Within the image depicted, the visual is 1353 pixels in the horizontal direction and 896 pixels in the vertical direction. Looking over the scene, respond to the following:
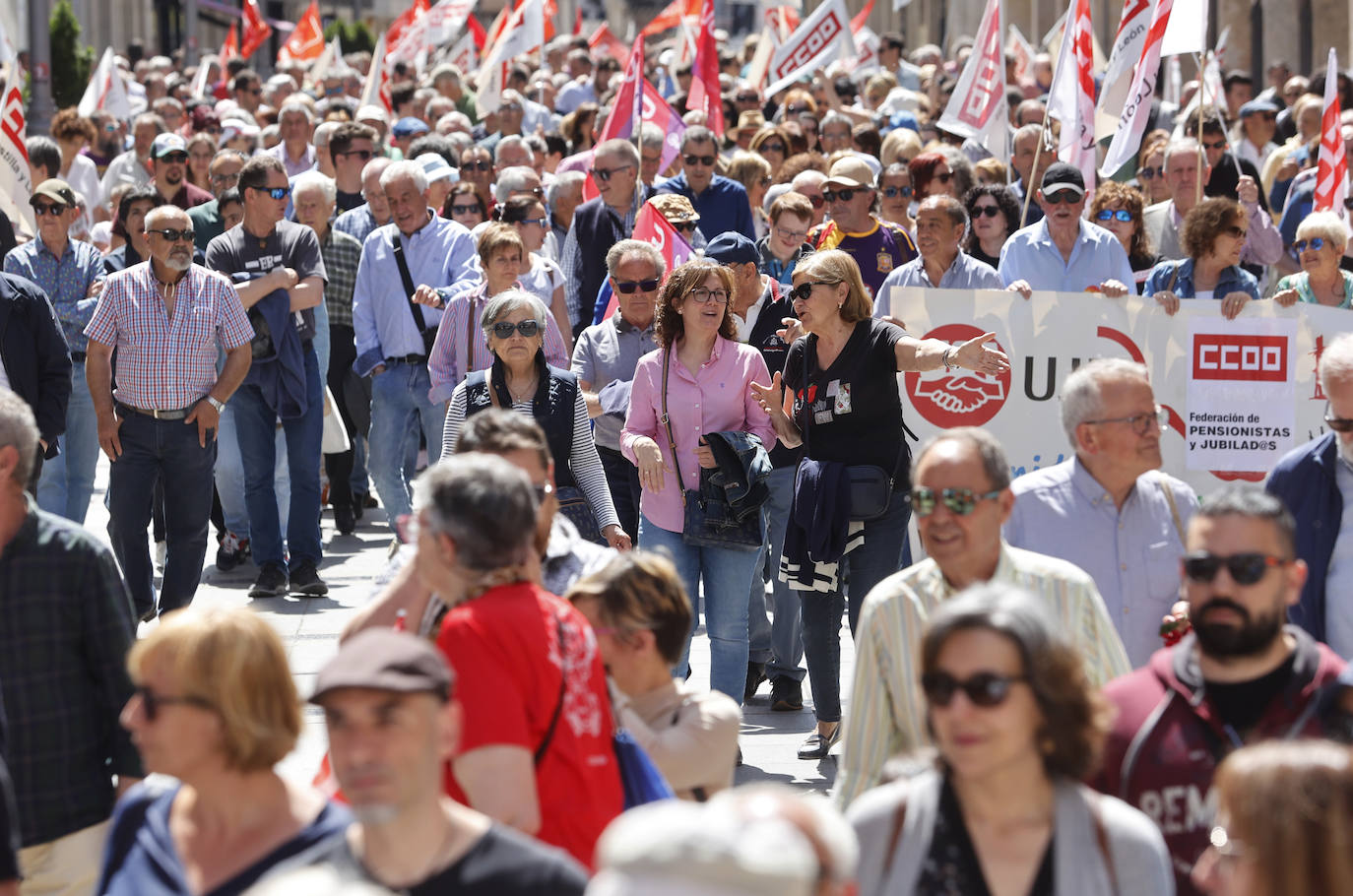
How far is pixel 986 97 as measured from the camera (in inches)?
554

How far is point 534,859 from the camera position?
3.29 metres

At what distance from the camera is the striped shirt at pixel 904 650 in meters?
4.23

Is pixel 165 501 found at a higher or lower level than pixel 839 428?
lower

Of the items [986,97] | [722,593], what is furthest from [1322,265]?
[986,97]

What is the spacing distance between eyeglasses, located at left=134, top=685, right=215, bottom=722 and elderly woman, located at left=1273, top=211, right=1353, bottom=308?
6.53 m

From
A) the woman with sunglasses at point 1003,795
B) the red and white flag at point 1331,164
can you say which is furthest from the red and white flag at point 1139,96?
the woman with sunglasses at point 1003,795

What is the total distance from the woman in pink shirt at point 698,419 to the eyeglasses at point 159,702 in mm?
3933

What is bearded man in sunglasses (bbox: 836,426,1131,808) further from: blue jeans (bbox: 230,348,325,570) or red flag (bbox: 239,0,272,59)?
red flag (bbox: 239,0,272,59)

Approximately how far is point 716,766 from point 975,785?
1.38m

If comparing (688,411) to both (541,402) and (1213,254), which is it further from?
(1213,254)

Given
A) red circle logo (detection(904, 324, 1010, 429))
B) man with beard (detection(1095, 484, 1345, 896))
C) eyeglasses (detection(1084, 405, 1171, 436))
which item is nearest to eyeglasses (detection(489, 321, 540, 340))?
red circle logo (detection(904, 324, 1010, 429))

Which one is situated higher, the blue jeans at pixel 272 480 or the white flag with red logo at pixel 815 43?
the white flag with red logo at pixel 815 43

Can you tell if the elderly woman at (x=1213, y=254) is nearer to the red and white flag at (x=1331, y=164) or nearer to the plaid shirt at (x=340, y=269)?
the red and white flag at (x=1331, y=164)

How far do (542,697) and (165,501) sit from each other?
5.65 m
